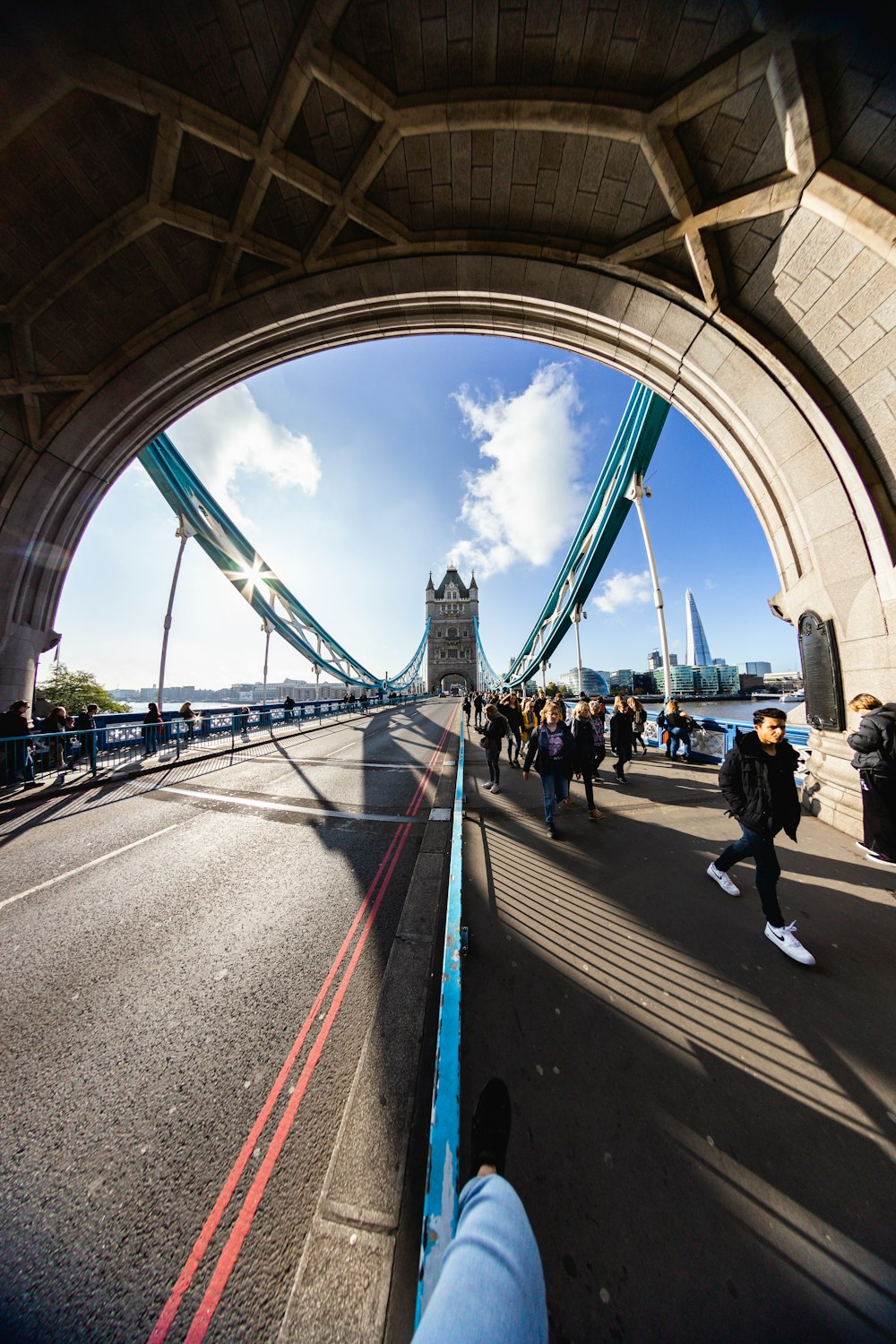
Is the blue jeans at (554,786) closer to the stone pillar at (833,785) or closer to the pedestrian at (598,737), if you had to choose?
the pedestrian at (598,737)

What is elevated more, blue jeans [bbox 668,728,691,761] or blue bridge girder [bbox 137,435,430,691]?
blue bridge girder [bbox 137,435,430,691]

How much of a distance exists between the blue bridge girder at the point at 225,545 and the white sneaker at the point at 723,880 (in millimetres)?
15404

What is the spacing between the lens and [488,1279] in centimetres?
111

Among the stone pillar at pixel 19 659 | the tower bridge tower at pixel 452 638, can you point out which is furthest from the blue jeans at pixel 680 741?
the tower bridge tower at pixel 452 638

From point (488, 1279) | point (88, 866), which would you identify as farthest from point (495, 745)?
point (488, 1279)

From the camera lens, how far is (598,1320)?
122 centimetres

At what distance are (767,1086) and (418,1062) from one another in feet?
5.61

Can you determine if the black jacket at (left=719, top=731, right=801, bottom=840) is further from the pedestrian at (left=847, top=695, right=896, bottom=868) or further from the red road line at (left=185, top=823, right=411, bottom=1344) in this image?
the red road line at (left=185, top=823, right=411, bottom=1344)

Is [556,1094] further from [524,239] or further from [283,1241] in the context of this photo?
[524,239]

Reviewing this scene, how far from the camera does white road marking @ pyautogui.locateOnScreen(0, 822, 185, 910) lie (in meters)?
3.87

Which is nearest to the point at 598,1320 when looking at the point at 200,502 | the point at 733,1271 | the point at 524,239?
the point at 733,1271

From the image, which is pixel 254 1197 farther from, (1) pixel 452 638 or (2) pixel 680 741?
(1) pixel 452 638

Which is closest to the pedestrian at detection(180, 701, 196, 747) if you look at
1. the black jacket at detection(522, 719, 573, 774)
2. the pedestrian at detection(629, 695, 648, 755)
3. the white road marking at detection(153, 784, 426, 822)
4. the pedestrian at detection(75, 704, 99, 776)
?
the pedestrian at detection(75, 704, 99, 776)

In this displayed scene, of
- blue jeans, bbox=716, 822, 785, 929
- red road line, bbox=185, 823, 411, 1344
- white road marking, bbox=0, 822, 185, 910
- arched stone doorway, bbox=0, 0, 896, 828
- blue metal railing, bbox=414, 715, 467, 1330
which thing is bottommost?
red road line, bbox=185, 823, 411, 1344
